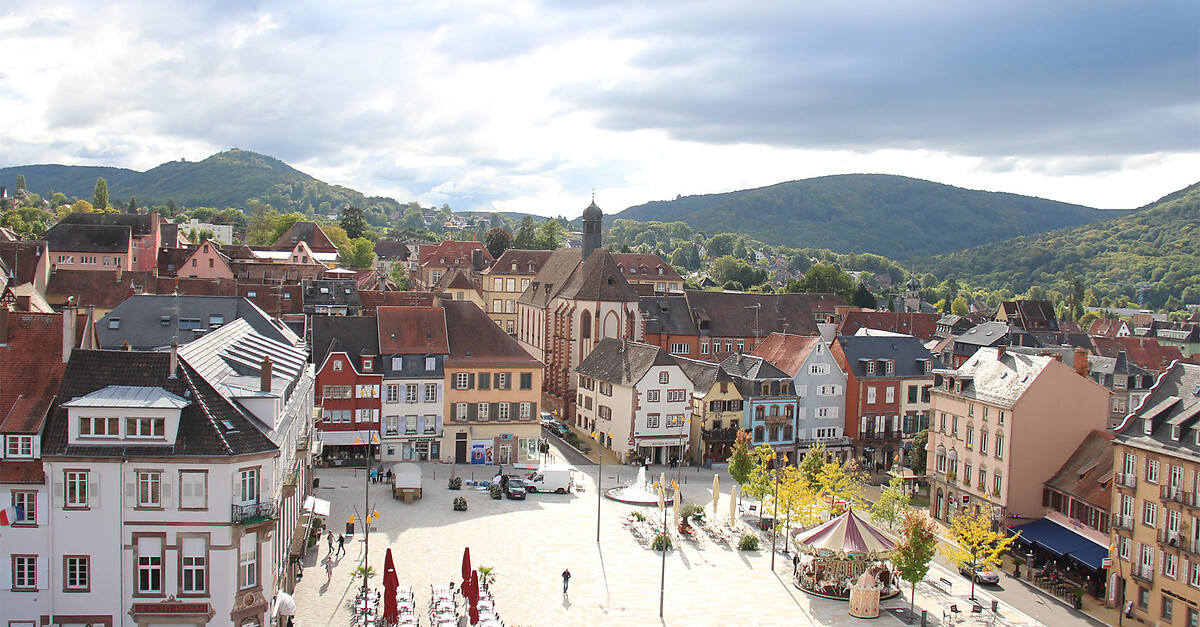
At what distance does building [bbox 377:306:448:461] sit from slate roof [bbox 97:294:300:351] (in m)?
8.34

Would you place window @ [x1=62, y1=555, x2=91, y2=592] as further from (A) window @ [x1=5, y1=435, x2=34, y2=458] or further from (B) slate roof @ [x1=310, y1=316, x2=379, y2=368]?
(B) slate roof @ [x1=310, y1=316, x2=379, y2=368]

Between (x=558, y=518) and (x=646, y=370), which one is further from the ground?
(x=646, y=370)

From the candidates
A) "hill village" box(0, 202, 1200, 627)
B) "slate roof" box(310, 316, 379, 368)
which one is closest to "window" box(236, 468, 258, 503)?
"hill village" box(0, 202, 1200, 627)

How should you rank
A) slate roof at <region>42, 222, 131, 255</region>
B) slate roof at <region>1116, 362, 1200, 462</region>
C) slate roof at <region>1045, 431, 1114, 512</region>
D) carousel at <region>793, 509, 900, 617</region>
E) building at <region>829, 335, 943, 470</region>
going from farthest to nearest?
slate roof at <region>42, 222, 131, 255</region> → building at <region>829, 335, 943, 470</region> → slate roof at <region>1045, 431, 1114, 512</region> → carousel at <region>793, 509, 900, 617</region> → slate roof at <region>1116, 362, 1200, 462</region>

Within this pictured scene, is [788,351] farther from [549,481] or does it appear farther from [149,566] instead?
[149,566]

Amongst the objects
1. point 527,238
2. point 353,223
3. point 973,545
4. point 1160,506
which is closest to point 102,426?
point 973,545

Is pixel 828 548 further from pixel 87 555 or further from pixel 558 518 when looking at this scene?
pixel 87 555

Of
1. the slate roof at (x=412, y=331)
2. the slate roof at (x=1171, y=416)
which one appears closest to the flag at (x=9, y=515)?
the slate roof at (x=412, y=331)

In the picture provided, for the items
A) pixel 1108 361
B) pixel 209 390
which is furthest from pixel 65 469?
pixel 1108 361

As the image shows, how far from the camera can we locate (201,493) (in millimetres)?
31578

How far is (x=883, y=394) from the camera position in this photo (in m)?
80.5

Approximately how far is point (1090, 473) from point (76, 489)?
5018cm

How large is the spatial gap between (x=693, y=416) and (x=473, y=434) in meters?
18.1

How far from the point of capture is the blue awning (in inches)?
1938
